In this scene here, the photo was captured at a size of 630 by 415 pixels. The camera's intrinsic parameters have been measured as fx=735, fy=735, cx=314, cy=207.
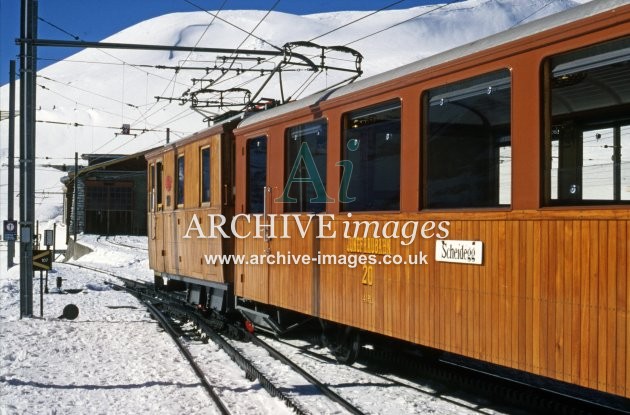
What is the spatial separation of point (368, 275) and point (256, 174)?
2.93 metres

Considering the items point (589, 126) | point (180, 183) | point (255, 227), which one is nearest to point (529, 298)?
point (589, 126)

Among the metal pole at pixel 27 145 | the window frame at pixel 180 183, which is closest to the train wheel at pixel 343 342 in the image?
the window frame at pixel 180 183

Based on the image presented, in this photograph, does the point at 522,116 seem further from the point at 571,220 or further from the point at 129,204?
the point at 129,204

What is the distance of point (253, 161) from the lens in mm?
9492

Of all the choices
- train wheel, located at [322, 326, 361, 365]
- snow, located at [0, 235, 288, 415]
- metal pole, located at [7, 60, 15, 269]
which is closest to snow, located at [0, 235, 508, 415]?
snow, located at [0, 235, 288, 415]

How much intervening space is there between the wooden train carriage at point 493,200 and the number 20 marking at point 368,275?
18 mm

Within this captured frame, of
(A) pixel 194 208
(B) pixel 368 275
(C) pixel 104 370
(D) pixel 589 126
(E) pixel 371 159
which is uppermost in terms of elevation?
(D) pixel 589 126

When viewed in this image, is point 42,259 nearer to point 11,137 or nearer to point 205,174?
point 205,174

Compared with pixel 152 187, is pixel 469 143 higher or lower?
higher

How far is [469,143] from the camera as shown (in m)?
5.85

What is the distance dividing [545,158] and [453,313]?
4.85ft

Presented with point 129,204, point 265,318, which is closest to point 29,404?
point 265,318

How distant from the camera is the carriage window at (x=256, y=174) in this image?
9183 mm

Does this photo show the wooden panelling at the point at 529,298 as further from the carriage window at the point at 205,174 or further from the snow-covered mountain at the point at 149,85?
the snow-covered mountain at the point at 149,85
